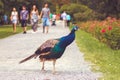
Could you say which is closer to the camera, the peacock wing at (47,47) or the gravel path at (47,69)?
the gravel path at (47,69)

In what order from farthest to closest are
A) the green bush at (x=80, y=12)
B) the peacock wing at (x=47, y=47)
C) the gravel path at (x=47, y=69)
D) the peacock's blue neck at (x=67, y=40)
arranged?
1. the green bush at (x=80, y=12)
2. the peacock wing at (x=47, y=47)
3. the peacock's blue neck at (x=67, y=40)
4. the gravel path at (x=47, y=69)

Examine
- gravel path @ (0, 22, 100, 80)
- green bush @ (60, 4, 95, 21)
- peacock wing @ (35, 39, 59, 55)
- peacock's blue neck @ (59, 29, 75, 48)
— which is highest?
peacock's blue neck @ (59, 29, 75, 48)

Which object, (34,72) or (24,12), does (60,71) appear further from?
(24,12)

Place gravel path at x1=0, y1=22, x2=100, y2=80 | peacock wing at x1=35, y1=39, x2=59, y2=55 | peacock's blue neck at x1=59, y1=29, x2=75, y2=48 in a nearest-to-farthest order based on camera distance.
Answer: gravel path at x1=0, y1=22, x2=100, y2=80, peacock's blue neck at x1=59, y1=29, x2=75, y2=48, peacock wing at x1=35, y1=39, x2=59, y2=55

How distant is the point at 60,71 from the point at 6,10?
5258cm

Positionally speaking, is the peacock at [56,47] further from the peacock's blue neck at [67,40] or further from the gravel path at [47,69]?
the gravel path at [47,69]

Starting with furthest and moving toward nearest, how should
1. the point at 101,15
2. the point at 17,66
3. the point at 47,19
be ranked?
the point at 101,15
the point at 47,19
the point at 17,66

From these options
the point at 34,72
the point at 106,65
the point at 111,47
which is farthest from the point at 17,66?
the point at 111,47

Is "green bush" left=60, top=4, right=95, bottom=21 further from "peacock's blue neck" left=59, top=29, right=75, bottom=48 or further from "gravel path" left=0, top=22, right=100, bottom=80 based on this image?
"peacock's blue neck" left=59, top=29, right=75, bottom=48

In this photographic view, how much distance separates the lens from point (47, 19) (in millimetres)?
33188

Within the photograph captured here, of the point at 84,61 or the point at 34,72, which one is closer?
the point at 34,72

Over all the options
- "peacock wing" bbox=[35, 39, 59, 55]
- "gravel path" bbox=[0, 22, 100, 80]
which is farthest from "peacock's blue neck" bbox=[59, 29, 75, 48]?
"gravel path" bbox=[0, 22, 100, 80]

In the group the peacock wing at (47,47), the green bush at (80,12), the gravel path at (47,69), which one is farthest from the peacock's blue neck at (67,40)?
the green bush at (80,12)

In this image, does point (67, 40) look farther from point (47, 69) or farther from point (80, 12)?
point (80, 12)
